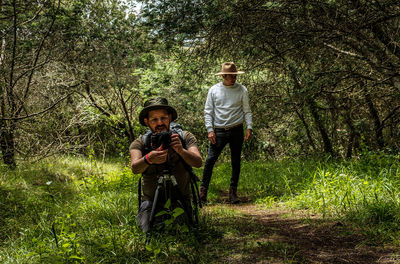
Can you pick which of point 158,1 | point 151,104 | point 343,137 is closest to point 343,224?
point 151,104

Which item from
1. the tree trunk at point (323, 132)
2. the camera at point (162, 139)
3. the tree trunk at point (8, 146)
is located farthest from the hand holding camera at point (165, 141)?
the tree trunk at point (323, 132)

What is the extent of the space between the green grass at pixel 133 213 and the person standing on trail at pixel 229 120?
2.19 feet

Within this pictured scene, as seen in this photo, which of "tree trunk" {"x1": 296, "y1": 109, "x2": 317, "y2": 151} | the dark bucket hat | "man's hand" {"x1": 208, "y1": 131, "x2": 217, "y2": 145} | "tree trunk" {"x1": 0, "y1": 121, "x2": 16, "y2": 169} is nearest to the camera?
the dark bucket hat

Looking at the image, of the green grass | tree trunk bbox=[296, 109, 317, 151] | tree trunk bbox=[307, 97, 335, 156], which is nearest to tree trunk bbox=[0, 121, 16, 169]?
the green grass

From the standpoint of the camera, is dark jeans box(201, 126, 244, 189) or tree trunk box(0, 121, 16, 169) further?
tree trunk box(0, 121, 16, 169)

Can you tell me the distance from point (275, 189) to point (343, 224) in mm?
2180

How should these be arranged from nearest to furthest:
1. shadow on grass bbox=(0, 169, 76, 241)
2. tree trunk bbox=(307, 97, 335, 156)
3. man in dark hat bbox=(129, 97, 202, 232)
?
man in dark hat bbox=(129, 97, 202, 232) → shadow on grass bbox=(0, 169, 76, 241) → tree trunk bbox=(307, 97, 335, 156)

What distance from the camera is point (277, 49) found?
5910 millimetres

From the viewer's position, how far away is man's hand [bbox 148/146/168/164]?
2.88m

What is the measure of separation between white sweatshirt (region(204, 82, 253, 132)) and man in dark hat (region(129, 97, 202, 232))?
1.76 meters

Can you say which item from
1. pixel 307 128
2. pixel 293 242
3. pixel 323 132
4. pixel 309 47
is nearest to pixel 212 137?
pixel 309 47

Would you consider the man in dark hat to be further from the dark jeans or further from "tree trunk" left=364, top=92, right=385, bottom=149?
"tree trunk" left=364, top=92, right=385, bottom=149

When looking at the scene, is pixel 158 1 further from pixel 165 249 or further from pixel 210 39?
pixel 165 249

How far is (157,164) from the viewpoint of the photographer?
10.5 ft
